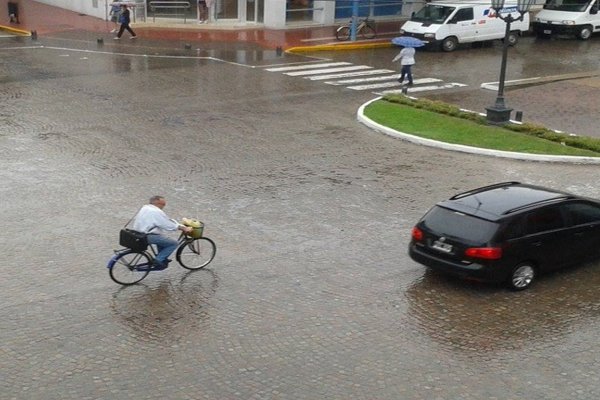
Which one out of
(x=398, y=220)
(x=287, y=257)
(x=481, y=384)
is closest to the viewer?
(x=481, y=384)

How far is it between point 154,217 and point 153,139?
8.79 m

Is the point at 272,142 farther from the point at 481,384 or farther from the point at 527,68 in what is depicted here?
the point at 527,68

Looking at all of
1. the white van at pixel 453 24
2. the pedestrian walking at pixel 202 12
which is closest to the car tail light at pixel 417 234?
the white van at pixel 453 24

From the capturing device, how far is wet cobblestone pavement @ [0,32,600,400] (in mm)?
9945

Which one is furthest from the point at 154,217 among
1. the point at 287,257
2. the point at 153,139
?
the point at 153,139

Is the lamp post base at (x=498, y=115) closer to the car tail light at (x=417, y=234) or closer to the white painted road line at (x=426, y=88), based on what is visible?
the white painted road line at (x=426, y=88)

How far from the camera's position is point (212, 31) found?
3956cm

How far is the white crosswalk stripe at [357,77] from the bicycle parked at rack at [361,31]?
5.51 meters

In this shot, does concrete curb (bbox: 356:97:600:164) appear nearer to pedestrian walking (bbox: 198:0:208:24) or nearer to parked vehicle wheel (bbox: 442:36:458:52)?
parked vehicle wheel (bbox: 442:36:458:52)

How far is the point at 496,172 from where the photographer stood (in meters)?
18.9

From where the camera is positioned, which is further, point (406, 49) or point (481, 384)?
point (406, 49)

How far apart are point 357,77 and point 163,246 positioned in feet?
61.1

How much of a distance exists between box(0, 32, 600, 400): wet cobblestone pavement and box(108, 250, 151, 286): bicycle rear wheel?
7.7 inches

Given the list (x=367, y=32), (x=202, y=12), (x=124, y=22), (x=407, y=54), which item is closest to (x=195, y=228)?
(x=407, y=54)
